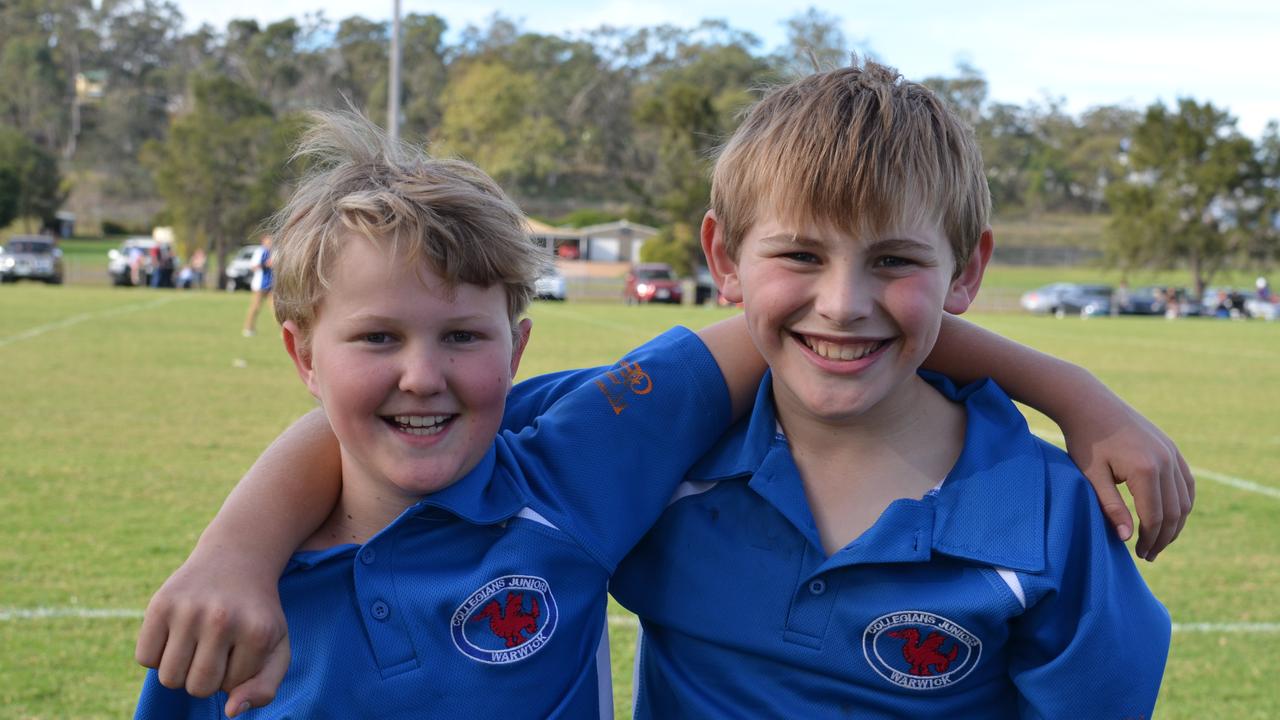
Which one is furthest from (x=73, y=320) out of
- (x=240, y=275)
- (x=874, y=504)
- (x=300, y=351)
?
(x=874, y=504)

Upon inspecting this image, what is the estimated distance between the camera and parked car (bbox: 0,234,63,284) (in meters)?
38.6

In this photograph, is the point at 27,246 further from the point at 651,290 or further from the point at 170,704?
the point at 170,704

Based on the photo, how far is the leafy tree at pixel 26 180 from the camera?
66.7m

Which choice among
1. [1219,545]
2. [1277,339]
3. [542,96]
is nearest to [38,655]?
[1219,545]

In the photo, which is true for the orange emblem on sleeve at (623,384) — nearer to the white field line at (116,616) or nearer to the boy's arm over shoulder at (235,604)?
the boy's arm over shoulder at (235,604)

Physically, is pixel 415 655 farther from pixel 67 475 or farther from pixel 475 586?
pixel 67 475

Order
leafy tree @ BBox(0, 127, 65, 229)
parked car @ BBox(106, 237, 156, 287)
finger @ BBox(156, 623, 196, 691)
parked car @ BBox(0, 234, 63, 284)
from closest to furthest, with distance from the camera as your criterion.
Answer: finger @ BBox(156, 623, 196, 691)
parked car @ BBox(0, 234, 63, 284)
parked car @ BBox(106, 237, 156, 287)
leafy tree @ BBox(0, 127, 65, 229)

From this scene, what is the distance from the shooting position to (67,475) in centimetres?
785

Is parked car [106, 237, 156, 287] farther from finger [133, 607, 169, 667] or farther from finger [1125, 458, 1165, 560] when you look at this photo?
finger [1125, 458, 1165, 560]

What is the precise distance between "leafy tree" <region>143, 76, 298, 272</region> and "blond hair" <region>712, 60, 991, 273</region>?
4917 cm

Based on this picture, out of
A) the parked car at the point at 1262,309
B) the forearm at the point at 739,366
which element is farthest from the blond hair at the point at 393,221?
the parked car at the point at 1262,309

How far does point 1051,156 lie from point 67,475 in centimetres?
10187

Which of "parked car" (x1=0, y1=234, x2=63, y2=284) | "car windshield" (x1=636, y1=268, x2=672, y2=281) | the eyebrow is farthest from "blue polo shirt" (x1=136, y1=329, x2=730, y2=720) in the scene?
"parked car" (x1=0, y1=234, x2=63, y2=284)

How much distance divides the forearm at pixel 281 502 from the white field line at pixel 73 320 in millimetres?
15914
